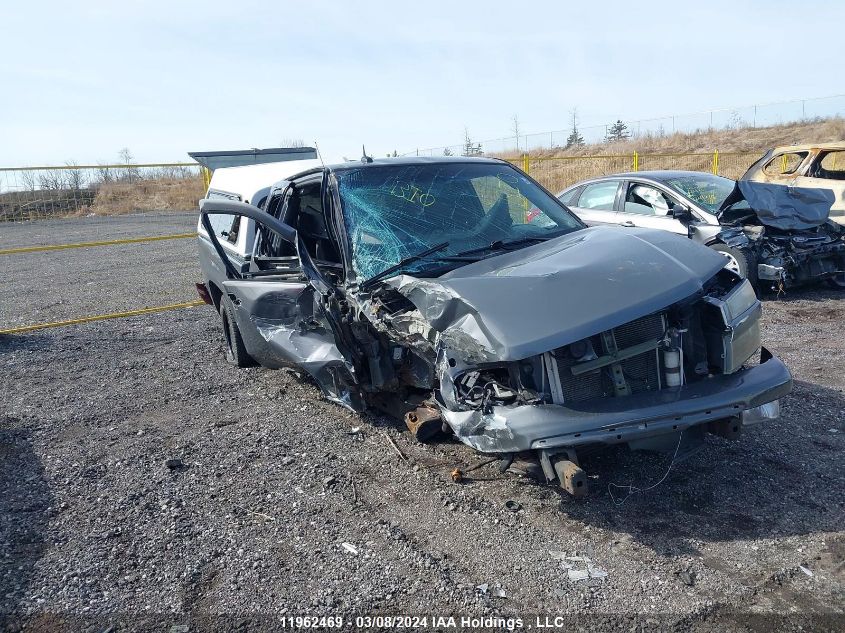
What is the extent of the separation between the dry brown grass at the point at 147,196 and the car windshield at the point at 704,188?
16834 millimetres

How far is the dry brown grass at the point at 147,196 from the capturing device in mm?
22078

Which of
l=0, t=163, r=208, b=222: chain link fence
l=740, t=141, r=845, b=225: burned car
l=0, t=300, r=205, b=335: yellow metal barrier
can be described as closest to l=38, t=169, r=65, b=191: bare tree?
l=0, t=163, r=208, b=222: chain link fence

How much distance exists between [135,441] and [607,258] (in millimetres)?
3418

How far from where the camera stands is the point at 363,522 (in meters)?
3.38

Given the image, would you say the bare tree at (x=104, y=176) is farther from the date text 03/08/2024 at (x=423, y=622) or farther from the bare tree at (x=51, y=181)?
the date text 03/08/2024 at (x=423, y=622)

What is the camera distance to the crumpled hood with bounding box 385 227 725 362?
2.97 metres

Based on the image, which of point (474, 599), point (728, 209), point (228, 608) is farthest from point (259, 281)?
point (728, 209)

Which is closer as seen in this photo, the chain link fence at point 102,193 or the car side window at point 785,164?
the car side window at point 785,164

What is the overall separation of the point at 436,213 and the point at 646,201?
5235 mm

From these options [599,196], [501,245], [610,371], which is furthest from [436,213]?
[599,196]

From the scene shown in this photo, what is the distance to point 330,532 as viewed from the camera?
3.30 meters

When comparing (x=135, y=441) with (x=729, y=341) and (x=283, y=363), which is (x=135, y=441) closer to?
(x=283, y=363)

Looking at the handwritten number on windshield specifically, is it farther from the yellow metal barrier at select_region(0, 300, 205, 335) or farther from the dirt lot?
the yellow metal barrier at select_region(0, 300, 205, 335)

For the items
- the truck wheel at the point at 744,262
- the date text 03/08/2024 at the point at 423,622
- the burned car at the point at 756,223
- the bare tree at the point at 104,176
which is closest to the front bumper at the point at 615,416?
the date text 03/08/2024 at the point at 423,622
